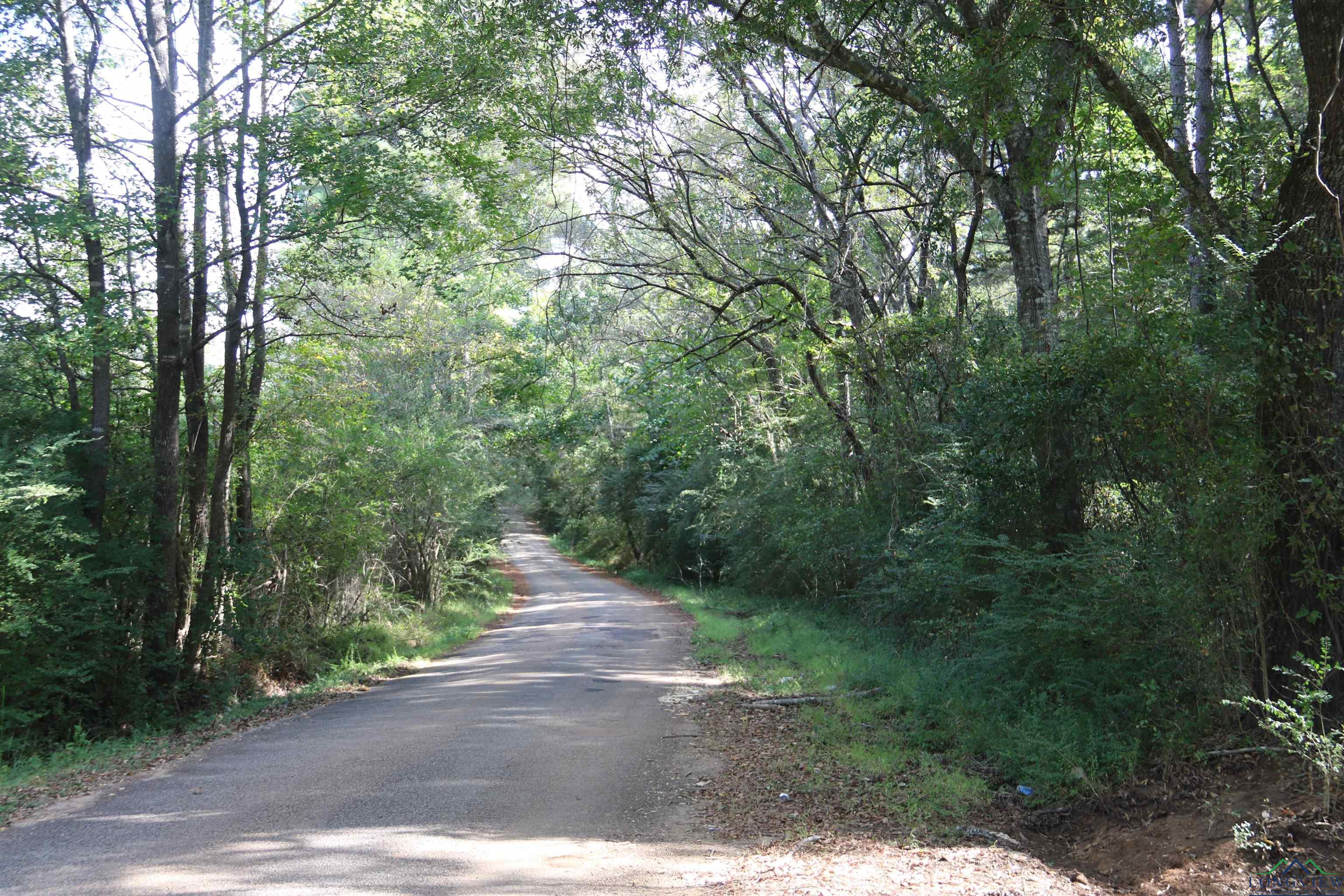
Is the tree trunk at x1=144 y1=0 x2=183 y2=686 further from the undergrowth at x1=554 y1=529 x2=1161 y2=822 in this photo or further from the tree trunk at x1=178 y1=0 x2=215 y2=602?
the undergrowth at x1=554 y1=529 x2=1161 y2=822

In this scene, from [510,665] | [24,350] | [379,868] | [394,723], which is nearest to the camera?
[379,868]

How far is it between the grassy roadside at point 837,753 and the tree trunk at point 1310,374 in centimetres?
245

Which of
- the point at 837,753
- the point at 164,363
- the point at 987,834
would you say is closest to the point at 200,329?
the point at 164,363

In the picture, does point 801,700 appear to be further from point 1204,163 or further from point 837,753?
point 1204,163

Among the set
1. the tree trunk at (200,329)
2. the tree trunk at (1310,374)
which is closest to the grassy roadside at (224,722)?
the tree trunk at (200,329)

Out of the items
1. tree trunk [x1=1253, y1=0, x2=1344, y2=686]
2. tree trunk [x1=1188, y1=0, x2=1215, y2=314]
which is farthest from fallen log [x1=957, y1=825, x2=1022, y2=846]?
tree trunk [x1=1188, y1=0, x2=1215, y2=314]

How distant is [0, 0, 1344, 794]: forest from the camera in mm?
6184

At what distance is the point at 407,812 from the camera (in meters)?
6.21

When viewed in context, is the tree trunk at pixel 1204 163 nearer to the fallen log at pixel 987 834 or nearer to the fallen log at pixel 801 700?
the fallen log at pixel 987 834

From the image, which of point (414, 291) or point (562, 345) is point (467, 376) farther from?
point (562, 345)

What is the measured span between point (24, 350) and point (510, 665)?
27.4ft

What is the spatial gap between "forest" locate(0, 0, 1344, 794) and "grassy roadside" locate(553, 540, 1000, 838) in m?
0.38

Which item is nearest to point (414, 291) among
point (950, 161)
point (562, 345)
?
point (562, 345)

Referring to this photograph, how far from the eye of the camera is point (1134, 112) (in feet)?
24.9
